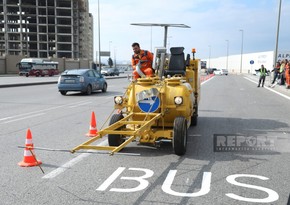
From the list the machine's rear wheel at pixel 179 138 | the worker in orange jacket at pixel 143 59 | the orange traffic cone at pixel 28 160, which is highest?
the worker in orange jacket at pixel 143 59

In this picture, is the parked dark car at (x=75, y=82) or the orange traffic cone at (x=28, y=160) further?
the parked dark car at (x=75, y=82)

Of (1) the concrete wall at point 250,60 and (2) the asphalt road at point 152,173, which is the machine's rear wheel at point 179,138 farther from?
(1) the concrete wall at point 250,60

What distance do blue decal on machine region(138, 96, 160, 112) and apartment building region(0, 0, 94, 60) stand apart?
355 feet

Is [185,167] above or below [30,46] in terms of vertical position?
below

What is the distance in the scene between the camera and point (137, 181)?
4.76m

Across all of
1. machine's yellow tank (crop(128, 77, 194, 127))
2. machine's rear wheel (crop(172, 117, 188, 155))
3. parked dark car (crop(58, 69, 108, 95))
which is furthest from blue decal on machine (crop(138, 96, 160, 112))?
parked dark car (crop(58, 69, 108, 95))

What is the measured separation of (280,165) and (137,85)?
302cm

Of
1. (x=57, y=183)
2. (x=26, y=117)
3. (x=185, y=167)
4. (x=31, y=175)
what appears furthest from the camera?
(x=26, y=117)

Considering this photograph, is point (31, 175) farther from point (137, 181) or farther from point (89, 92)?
point (89, 92)

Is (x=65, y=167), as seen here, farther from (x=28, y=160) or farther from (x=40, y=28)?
(x=40, y=28)

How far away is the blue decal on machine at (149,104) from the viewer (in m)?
6.51

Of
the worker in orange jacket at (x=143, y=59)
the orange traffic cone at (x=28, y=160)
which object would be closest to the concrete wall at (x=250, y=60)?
the worker in orange jacket at (x=143, y=59)

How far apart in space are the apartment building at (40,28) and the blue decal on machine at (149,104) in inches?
4257

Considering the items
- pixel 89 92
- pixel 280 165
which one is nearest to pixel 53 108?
pixel 89 92
